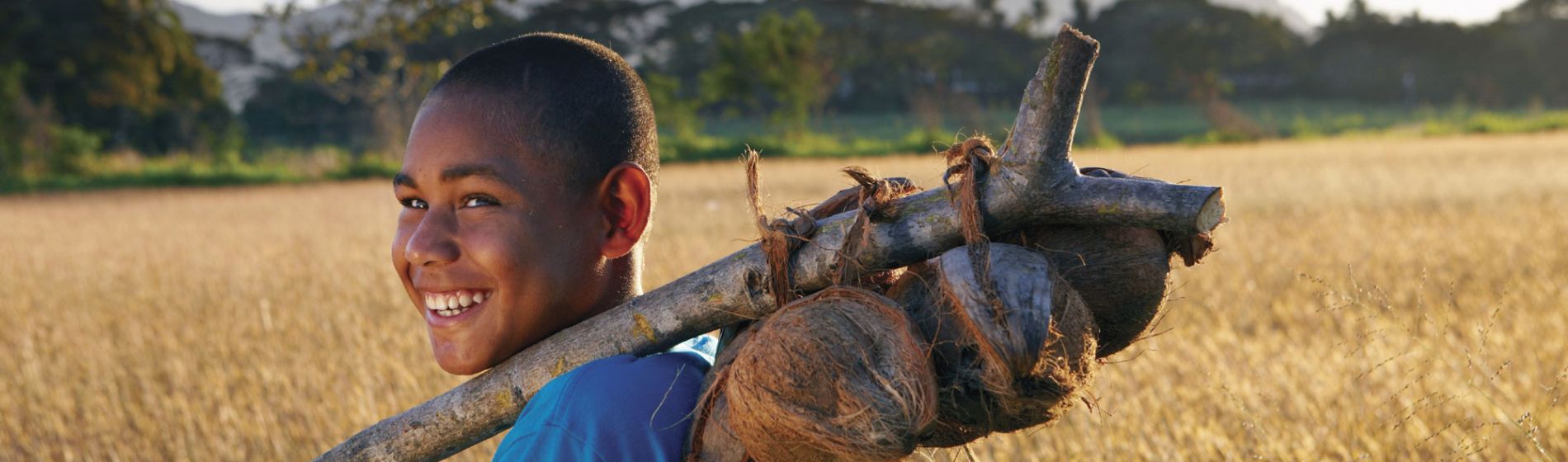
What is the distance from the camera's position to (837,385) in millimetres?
1416

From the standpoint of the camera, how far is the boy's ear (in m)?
2.05

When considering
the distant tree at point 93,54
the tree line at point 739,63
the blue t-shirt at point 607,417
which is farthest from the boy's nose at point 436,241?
the distant tree at point 93,54

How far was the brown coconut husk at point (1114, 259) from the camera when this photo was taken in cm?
164

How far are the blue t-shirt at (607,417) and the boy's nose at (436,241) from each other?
0.34 metres

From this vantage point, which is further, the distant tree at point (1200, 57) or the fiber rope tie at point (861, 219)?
the distant tree at point (1200, 57)

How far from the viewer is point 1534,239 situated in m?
7.59

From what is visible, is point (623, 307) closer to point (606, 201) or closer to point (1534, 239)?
point (606, 201)

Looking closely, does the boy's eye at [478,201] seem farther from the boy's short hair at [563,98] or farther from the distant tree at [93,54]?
the distant tree at [93,54]

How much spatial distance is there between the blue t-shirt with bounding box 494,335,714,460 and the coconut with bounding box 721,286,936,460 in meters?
0.22

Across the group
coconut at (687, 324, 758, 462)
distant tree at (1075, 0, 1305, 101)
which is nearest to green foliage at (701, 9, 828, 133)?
distant tree at (1075, 0, 1305, 101)

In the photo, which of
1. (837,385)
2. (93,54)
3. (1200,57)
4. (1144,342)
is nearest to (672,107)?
(93,54)

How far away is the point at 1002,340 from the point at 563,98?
919 mm

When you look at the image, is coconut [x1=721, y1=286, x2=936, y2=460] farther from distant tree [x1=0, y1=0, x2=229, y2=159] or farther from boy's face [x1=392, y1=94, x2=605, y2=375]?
distant tree [x1=0, y1=0, x2=229, y2=159]

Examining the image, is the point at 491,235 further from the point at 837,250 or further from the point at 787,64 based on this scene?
the point at 787,64
